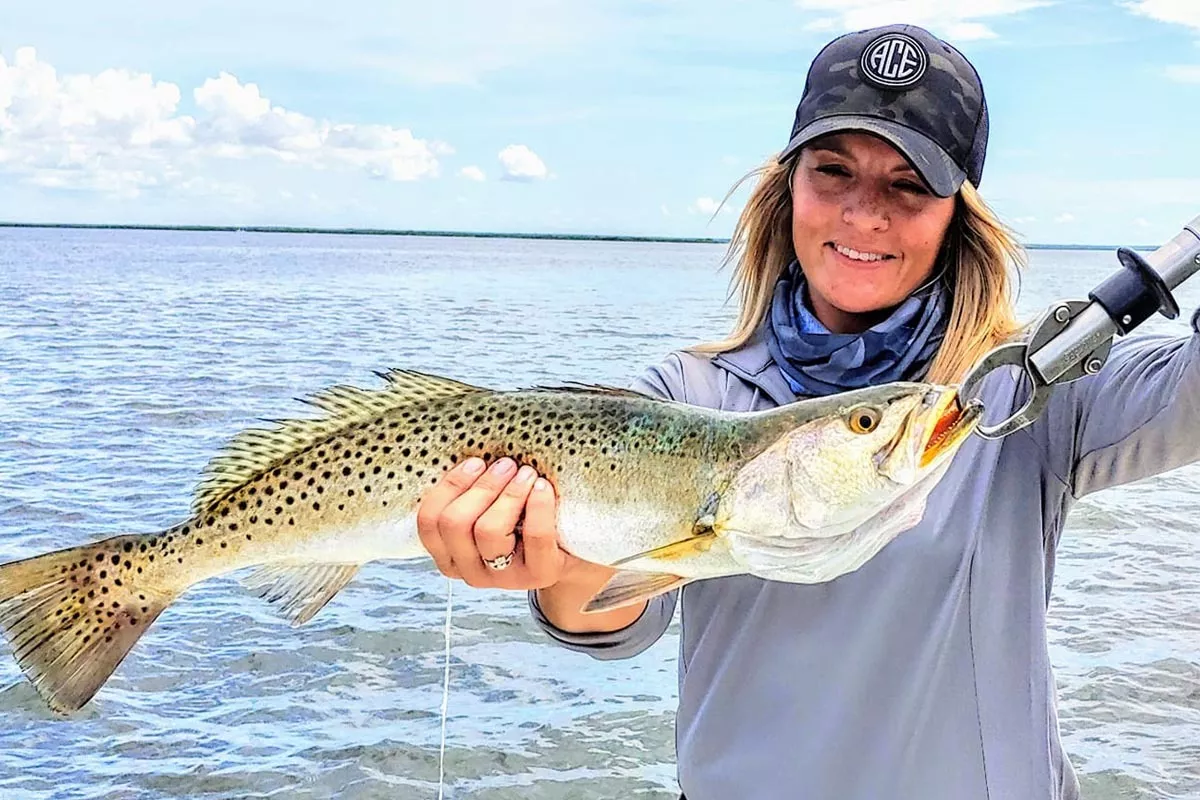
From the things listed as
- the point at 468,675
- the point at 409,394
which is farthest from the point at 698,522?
the point at 468,675

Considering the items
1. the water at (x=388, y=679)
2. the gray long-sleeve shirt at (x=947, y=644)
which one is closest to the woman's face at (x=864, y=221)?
the gray long-sleeve shirt at (x=947, y=644)

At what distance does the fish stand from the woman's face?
1.44 feet

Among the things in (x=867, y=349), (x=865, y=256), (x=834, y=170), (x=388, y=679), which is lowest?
(x=388, y=679)

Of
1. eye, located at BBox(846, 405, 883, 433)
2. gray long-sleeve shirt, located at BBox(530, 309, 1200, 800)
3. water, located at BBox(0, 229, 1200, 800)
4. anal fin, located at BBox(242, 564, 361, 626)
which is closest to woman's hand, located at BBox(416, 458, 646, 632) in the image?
anal fin, located at BBox(242, 564, 361, 626)

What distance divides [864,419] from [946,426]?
0.17 meters

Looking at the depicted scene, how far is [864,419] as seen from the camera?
235 centimetres

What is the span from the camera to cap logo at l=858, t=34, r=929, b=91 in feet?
8.58

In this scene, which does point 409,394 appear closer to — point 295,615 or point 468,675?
point 295,615

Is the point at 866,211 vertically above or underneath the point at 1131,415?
above

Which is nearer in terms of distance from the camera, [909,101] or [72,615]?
[909,101]

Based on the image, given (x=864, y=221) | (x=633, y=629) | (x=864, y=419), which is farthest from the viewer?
(x=633, y=629)

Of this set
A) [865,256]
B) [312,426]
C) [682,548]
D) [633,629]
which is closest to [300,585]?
[312,426]

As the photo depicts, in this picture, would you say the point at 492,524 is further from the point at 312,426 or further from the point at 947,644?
the point at 947,644

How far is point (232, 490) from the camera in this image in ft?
9.27
